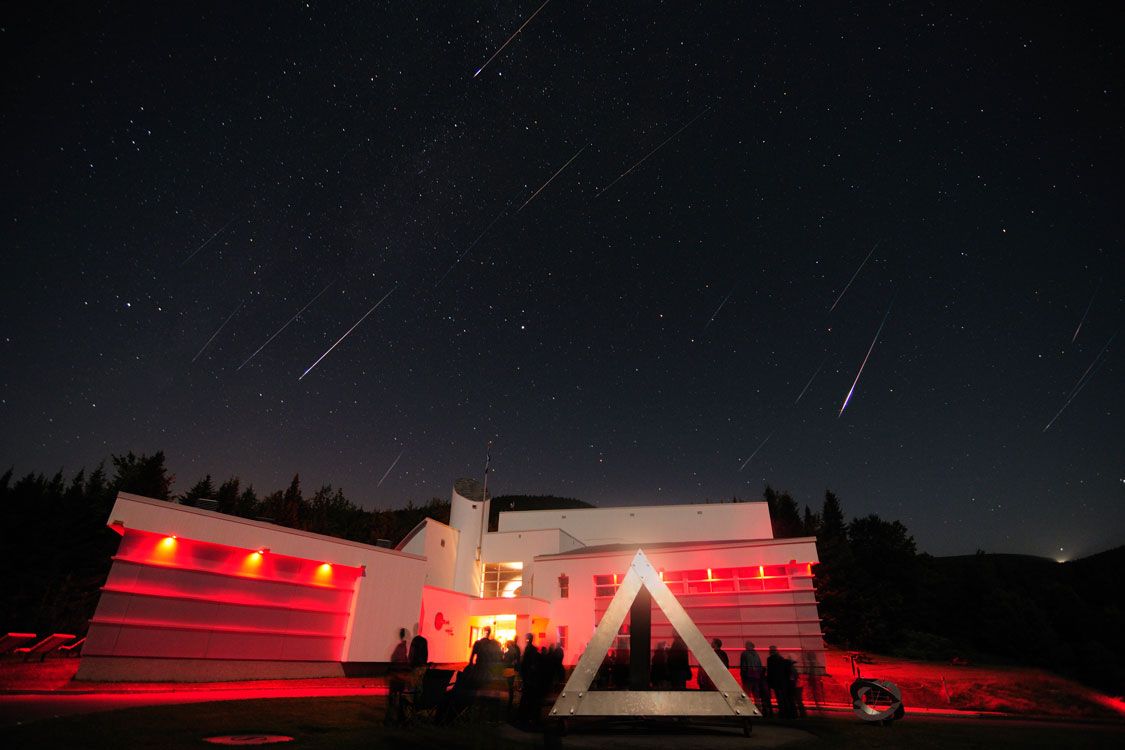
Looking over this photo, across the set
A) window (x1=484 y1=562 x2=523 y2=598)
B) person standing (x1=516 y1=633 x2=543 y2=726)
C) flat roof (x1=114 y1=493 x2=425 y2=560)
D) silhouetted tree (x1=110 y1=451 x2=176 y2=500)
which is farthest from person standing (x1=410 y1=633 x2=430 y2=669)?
silhouetted tree (x1=110 y1=451 x2=176 y2=500)

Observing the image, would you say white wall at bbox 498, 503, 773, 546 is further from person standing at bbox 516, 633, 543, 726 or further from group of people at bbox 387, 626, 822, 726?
person standing at bbox 516, 633, 543, 726

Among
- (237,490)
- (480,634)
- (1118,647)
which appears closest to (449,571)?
(480,634)

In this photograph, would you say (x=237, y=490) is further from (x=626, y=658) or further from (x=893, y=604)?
(x=893, y=604)

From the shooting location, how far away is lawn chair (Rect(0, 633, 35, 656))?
55.5ft

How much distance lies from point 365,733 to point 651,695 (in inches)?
172

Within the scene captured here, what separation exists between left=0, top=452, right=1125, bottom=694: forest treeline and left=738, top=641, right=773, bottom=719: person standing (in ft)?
126

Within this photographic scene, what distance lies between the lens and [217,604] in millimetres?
17359

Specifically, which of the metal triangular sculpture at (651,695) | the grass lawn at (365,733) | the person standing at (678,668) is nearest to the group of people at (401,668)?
the grass lawn at (365,733)

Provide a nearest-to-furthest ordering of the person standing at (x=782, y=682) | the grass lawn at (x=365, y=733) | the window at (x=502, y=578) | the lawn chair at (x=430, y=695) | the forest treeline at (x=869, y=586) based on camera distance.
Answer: the grass lawn at (x=365, y=733), the lawn chair at (x=430, y=695), the person standing at (x=782, y=682), the window at (x=502, y=578), the forest treeline at (x=869, y=586)

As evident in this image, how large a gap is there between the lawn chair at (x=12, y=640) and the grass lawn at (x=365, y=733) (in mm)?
11276

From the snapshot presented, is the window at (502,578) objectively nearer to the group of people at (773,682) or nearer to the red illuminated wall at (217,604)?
the red illuminated wall at (217,604)

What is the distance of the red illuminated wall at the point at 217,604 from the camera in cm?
1566

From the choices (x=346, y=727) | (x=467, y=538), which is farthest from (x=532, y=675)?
(x=467, y=538)

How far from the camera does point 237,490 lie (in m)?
68.3
